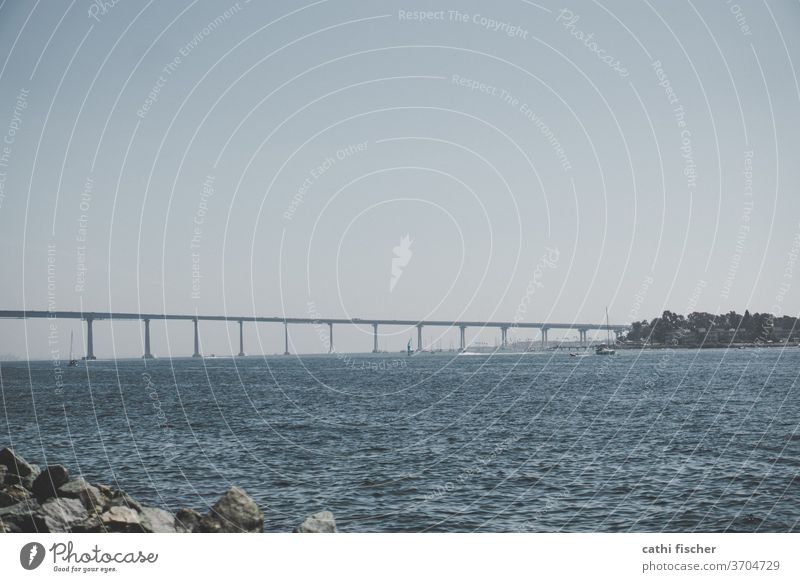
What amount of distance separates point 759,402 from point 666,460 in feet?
108

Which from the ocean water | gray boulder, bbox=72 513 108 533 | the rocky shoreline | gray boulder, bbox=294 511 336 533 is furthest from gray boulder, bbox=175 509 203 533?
the ocean water

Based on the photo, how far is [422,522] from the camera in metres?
22.6

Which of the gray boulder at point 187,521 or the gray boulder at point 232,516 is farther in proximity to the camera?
the gray boulder at point 187,521

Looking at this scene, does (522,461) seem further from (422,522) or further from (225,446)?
(225,446)

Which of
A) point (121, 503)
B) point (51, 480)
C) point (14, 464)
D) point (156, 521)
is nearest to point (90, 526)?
point (156, 521)

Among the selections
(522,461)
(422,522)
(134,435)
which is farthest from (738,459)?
(134,435)

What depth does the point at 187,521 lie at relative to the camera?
1805 cm

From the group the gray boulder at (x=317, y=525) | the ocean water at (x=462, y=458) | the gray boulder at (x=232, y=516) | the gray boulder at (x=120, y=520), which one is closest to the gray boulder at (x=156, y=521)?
the gray boulder at (x=120, y=520)

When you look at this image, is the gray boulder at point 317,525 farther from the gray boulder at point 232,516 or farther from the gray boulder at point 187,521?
the gray boulder at point 187,521

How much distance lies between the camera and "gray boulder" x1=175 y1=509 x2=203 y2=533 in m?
17.7

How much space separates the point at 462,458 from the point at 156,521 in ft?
63.1

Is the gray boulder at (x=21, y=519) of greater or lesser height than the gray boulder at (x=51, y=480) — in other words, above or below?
below

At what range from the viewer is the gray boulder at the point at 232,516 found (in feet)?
56.0

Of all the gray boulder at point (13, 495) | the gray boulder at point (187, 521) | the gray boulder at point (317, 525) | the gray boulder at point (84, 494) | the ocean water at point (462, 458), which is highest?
the gray boulder at point (84, 494)
